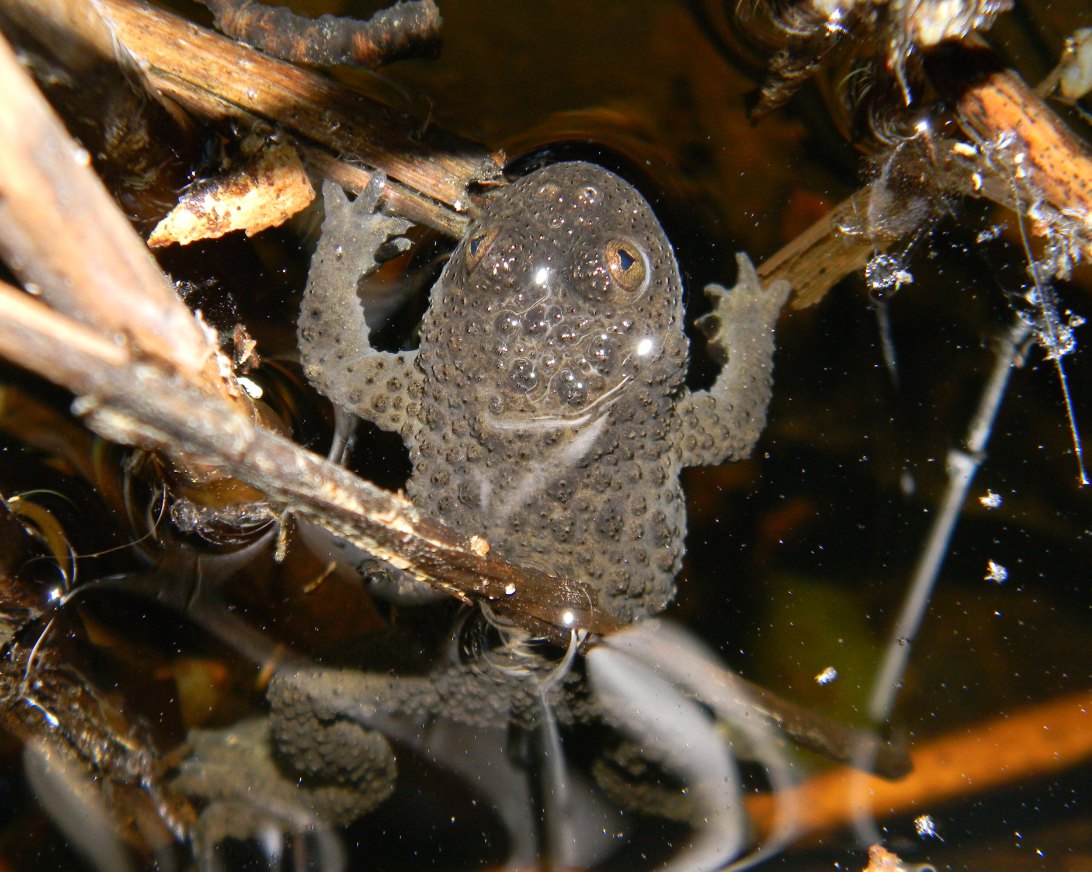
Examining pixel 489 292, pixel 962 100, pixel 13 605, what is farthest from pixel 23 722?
pixel 962 100

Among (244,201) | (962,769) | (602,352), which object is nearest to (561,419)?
(602,352)

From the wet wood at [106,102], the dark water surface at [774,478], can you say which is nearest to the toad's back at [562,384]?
the dark water surface at [774,478]

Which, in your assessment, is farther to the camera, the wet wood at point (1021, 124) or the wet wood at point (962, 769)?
the wet wood at point (962, 769)

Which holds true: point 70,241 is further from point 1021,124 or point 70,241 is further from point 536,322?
point 1021,124

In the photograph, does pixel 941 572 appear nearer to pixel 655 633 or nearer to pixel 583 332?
pixel 655 633

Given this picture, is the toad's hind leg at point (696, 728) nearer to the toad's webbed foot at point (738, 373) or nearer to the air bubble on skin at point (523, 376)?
the toad's webbed foot at point (738, 373)
